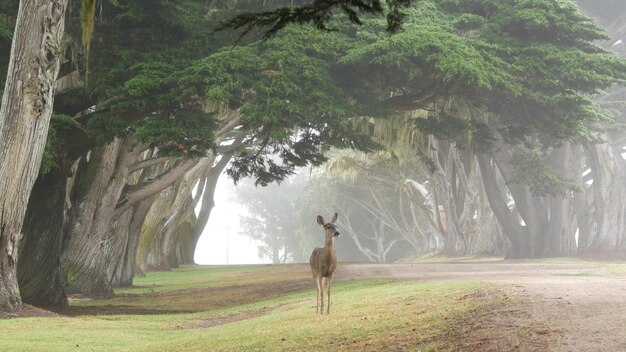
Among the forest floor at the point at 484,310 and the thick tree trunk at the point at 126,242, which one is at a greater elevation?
the thick tree trunk at the point at 126,242

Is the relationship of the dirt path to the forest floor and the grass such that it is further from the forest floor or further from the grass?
the grass

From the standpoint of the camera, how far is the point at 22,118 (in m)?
16.8

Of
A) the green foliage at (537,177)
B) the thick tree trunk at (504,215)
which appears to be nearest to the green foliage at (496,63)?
the green foliage at (537,177)

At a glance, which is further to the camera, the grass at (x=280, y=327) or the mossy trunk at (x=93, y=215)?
the mossy trunk at (x=93, y=215)

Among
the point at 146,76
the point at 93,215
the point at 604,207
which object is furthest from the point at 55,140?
the point at 604,207

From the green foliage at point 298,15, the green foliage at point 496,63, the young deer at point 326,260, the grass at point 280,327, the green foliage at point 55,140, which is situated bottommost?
the grass at point 280,327

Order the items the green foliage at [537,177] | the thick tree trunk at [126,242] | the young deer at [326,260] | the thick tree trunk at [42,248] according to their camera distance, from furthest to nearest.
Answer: the green foliage at [537,177] < the thick tree trunk at [126,242] < the thick tree trunk at [42,248] < the young deer at [326,260]

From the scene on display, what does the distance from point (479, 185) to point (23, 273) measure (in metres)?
31.6

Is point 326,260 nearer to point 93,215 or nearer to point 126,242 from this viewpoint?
point 93,215

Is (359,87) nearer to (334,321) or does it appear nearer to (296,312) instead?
(296,312)

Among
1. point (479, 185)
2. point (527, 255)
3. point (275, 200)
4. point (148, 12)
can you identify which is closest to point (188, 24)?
point (148, 12)

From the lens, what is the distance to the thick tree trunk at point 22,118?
663 inches

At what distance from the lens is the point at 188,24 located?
21109mm

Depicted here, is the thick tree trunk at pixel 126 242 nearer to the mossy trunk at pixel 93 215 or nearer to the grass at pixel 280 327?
the mossy trunk at pixel 93 215
